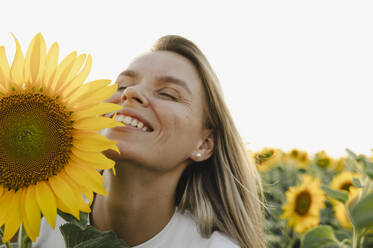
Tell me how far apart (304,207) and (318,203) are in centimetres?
14

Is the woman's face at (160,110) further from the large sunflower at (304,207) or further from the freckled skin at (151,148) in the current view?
the large sunflower at (304,207)

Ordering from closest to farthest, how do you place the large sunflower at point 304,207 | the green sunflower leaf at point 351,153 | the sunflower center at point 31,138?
the sunflower center at point 31,138 < the green sunflower leaf at point 351,153 < the large sunflower at point 304,207

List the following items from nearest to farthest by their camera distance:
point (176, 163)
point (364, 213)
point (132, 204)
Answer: point (364, 213)
point (132, 204)
point (176, 163)

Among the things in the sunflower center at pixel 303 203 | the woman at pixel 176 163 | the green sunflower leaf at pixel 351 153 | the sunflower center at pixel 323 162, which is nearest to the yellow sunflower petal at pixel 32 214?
the woman at pixel 176 163

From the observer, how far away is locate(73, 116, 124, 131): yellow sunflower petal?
1.07 m

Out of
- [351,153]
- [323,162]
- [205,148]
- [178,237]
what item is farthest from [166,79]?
[323,162]

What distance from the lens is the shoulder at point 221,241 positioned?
2125 mm

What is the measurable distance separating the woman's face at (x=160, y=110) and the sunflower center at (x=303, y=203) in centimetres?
191

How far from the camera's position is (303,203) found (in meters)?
3.93

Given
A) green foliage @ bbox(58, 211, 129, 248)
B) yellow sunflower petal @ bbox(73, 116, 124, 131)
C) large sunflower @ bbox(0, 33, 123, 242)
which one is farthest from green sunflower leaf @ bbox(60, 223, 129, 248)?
yellow sunflower petal @ bbox(73, 116, 124, 131)

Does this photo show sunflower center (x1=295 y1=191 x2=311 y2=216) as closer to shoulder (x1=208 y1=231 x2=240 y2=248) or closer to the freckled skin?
shoulder (x1=208 y1=231 x2=240 y2=248)

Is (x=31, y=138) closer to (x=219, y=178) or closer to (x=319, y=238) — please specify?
(x=219, y=178)

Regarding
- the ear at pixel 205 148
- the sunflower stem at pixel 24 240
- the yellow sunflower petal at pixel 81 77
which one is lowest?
the ear at pixel 205 148

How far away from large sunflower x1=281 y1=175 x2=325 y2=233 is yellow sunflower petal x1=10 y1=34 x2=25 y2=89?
3191 mm
